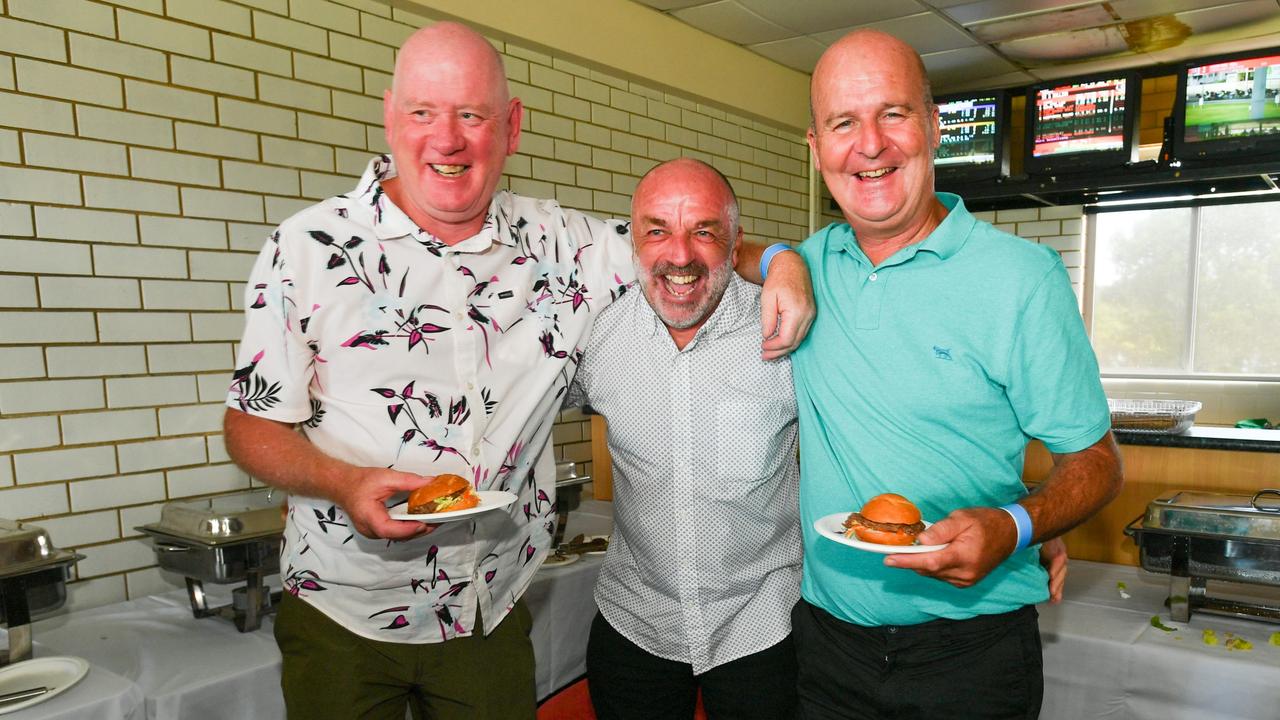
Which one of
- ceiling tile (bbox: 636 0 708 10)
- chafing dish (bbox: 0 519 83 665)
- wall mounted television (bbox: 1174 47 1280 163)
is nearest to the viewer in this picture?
chafing dish (bbox: 0 519 83 665)

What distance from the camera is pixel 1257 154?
5.09 m

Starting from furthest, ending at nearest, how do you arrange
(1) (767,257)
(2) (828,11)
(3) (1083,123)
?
(3) (1083,123), (2) (828,11), (1) (767,257)

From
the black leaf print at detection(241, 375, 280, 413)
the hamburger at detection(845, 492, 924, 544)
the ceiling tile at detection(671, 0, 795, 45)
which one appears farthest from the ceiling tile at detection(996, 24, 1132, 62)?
the black leaf print at detection(241, 375, 280, 413)

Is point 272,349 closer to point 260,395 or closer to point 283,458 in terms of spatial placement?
point 260,395

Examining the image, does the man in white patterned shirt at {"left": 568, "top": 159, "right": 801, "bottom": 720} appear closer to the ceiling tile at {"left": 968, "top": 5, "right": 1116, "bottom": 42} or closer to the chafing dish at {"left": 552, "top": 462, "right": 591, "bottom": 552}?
the chafing dish at {"left": 552, "top": 462, "right": 591, "bottom": 552}

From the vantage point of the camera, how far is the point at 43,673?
2.10 m

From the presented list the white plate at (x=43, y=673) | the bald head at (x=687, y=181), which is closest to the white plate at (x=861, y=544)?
the bald head at (x=687, y=181)

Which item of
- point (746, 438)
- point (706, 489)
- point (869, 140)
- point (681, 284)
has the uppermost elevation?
point (869, 140)

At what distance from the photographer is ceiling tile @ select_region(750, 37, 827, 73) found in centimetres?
601

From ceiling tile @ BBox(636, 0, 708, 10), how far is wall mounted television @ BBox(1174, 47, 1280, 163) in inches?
116

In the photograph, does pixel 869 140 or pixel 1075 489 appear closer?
pixel 1075 489

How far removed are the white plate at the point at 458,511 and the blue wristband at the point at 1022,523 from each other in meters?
0.81

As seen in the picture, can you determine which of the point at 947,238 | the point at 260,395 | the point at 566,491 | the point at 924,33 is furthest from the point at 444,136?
the point at 924,33

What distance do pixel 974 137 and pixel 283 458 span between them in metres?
5.74
